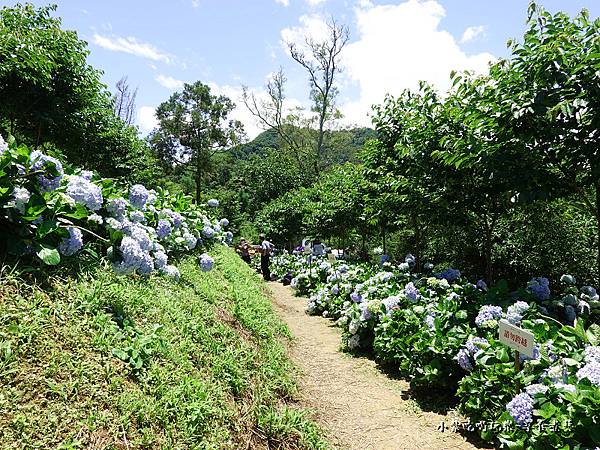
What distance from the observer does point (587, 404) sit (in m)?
2.27

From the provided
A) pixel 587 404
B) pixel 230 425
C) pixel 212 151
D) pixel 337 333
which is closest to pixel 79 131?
pixel 337 333

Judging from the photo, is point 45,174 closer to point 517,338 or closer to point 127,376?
point 127,376

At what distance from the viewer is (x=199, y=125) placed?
103 feet

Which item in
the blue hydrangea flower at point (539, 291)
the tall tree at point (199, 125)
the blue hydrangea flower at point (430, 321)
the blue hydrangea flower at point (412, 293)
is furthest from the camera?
the tall tree at point (199, 125)

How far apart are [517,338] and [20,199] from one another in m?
3.19

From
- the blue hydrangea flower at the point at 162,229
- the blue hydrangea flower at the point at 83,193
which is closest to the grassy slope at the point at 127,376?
the blue hydrangea flower at the point at 83,193

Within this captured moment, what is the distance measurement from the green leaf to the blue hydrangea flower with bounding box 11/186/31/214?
24cm

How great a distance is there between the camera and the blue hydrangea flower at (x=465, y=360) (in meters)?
3.49

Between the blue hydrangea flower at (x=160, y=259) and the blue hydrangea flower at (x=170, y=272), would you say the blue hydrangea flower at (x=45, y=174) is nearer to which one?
the blue hydrangea flower at (x=160, y=259)

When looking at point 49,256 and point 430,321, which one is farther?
point 430,321

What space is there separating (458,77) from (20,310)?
192 inches

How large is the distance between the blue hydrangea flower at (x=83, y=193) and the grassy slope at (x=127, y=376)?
48 cm

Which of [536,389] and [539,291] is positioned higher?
[539,291]

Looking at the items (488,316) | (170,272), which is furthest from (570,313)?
(170,272)
